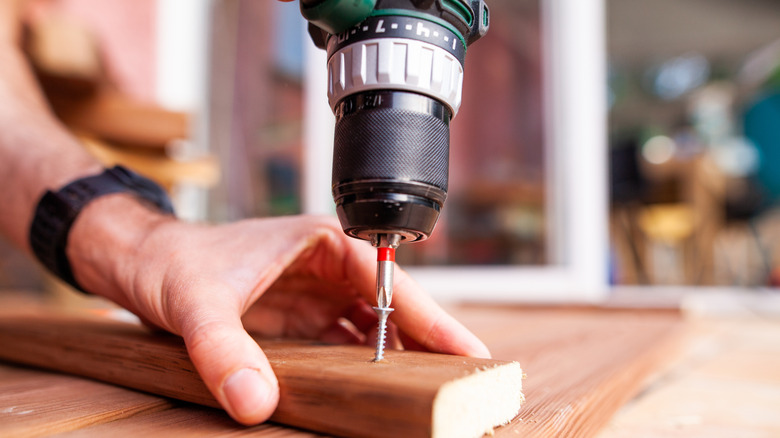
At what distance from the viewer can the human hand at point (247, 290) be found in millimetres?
364

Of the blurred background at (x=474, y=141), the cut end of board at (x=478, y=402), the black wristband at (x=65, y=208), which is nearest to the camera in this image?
the cut end of board at (x=478, y=402)

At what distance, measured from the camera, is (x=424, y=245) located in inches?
97.1

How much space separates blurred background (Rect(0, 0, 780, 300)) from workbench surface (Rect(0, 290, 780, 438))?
2.03 ft

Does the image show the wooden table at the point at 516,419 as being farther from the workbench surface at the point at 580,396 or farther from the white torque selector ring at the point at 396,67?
the white torque selector ring at the point at 396,67

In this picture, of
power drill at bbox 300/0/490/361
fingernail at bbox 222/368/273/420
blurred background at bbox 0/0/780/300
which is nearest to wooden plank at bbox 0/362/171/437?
fingernail at bbox 222/368/273/420

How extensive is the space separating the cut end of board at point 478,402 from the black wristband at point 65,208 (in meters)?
0.44

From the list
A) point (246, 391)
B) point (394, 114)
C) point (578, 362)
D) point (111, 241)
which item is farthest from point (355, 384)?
point (578, 362)

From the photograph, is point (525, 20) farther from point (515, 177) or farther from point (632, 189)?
point (632, 189)

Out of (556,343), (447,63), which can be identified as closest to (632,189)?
(556,343)

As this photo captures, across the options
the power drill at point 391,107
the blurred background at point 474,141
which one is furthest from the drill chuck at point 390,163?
the blurred background at point 474,141

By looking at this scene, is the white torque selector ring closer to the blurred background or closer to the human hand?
the human hand

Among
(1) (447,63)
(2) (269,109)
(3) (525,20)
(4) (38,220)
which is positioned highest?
(3) (525,20)

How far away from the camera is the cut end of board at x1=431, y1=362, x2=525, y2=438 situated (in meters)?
0.32

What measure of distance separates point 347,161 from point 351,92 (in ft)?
0.16
